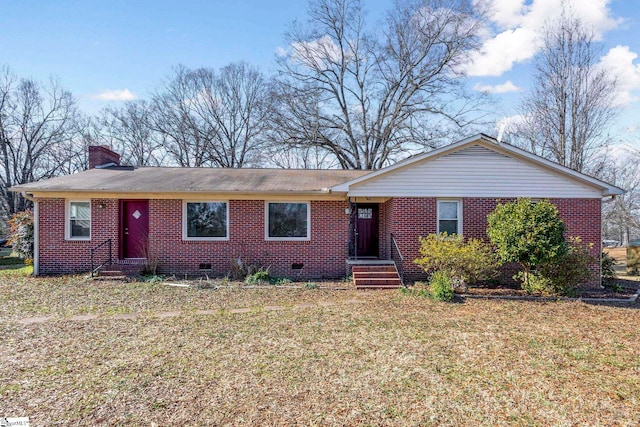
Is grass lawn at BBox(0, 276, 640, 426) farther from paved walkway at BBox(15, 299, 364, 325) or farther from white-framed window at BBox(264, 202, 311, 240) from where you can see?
white-framed window at BBox(264, 202, 311, 240)

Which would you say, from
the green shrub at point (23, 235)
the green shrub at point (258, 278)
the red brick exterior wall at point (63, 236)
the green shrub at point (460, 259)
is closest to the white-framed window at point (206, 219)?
the green shrub at point (258, 278)

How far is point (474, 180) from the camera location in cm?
1088

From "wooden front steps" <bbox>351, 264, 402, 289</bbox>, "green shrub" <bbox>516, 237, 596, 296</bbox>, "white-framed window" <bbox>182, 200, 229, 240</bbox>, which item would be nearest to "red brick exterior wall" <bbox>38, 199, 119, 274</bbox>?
"white-framed window" <bbox>182, 200, 229, 240</bbox>

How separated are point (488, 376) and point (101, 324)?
6531mm

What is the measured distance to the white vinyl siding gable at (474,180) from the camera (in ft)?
35.6

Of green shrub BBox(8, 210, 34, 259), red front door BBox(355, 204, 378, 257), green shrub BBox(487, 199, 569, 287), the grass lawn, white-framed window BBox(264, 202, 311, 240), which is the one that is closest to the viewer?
the grass lawn

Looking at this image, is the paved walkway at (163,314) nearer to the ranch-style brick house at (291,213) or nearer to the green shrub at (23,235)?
the ranch-style brick house at (291,213)

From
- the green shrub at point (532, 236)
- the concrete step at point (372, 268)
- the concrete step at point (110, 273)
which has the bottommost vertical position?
the concrete step at point (110, 273)

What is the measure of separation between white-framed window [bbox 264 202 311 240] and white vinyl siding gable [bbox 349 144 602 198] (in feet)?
6.61

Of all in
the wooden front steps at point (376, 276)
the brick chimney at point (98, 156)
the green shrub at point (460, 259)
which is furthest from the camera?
the brick chimney at point (98, 156)

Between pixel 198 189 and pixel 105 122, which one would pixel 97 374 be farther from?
pixel 105 122

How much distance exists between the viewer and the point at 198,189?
11.3m

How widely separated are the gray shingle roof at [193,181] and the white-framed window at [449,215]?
Result: 3823mm

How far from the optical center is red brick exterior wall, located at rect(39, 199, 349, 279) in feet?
38.0
